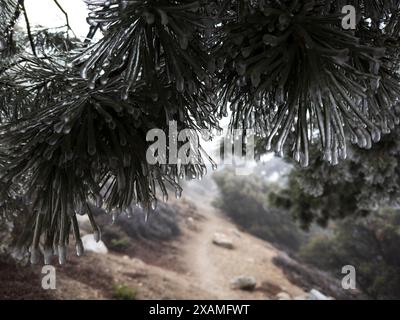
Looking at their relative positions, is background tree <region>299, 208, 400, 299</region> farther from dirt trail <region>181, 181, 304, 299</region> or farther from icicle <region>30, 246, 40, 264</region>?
icicle <region>30, 246, 40, 264</region>

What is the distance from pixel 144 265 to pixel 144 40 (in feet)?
28.1

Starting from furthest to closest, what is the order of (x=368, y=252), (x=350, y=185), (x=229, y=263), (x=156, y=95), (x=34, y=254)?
Answer: (x=368, y=252) → (x=229, y=263) → (x=350, y=185) → (x=156, y=95) → (x=34, y=254)

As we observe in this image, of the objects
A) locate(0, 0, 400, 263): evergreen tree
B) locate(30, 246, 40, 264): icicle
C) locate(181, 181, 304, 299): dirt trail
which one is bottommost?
locate(181, 181, 304, 299): dirt trail

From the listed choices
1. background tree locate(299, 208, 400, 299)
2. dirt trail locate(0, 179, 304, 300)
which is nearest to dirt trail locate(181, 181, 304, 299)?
dirt trail locate(0, 179, 304, 300)

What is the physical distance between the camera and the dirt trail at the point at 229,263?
8680 millimetres

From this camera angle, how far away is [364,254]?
11.1m

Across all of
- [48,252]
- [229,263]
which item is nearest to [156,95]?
[48,252]

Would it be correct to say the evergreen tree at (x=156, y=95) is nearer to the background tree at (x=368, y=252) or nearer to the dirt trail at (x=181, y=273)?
the dirt trail at (x=181, y=273)

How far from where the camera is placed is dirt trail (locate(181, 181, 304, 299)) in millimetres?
8680

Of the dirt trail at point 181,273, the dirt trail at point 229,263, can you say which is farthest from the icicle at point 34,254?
the dirt trail at point 229,263

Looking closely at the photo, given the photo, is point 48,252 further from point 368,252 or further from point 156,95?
point 368,252

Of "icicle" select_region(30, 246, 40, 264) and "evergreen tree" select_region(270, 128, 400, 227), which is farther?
"evergreen tree" select_region(270, 128, 400, 227)

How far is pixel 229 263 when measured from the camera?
10.5 meters
